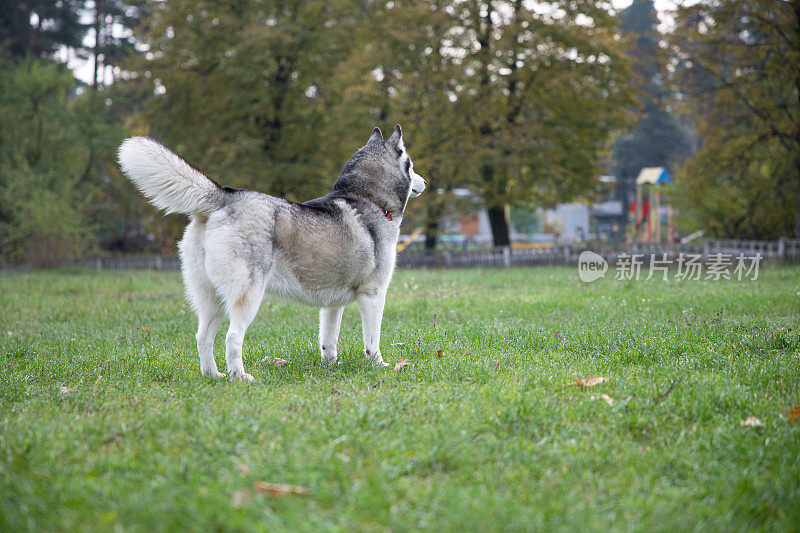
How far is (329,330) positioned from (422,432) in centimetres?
227

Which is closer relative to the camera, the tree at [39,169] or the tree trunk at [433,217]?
the tree at [39,169]

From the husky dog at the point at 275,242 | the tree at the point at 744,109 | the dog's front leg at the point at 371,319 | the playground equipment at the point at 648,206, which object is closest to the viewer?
the husky dog at the point at 275,242

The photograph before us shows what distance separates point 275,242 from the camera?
4.51 metres

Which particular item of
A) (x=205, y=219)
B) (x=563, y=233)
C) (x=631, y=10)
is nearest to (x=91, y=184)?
(x=205, y=219)

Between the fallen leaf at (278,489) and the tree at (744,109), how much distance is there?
1841cm

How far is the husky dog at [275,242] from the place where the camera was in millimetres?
4297

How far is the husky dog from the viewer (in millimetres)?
4297

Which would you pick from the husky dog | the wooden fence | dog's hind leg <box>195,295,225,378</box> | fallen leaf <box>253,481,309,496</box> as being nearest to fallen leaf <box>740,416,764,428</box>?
fallen leaf <box>253,481,309,496</box>

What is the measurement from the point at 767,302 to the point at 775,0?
1235 centimetres

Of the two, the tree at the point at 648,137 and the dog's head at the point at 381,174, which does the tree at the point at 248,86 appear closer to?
the dog's head at the point at 381,174

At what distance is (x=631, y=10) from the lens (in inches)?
1919

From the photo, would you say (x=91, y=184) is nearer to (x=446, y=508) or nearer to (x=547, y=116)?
(x=547, y=116)

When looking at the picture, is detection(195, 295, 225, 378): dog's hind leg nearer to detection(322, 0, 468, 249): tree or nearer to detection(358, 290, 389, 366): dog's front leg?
detection(358, 290, 389, 366): dog's front leg

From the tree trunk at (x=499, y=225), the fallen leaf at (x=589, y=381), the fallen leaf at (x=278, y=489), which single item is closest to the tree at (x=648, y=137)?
the tree trunk at (x=499, y=225)
